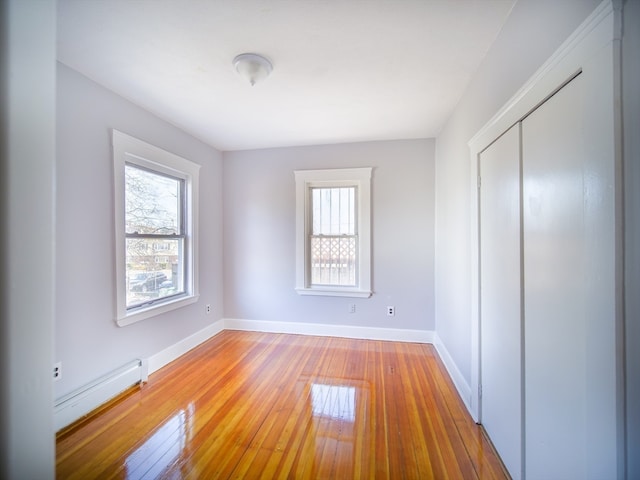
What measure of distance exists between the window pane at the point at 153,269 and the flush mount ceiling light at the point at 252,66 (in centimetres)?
179

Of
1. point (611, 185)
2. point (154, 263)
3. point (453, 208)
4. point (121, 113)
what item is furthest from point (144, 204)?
point (611, 185)

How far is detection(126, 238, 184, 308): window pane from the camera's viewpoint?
243cm

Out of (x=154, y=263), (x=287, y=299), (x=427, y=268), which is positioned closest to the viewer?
(x=154, y=263)

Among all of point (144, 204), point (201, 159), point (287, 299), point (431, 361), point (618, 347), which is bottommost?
point (431, 361)

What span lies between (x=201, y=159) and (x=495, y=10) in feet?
10.3

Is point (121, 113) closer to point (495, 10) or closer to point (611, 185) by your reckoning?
point (495, 10)

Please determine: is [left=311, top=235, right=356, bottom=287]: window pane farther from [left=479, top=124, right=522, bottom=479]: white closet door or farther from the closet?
the closet

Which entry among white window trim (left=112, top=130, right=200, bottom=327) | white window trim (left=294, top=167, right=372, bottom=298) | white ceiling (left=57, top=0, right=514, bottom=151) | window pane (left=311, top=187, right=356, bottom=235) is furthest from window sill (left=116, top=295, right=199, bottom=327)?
white ceiling (left=57, top=0, right=514, bottom=151)

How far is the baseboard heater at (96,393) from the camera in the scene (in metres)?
1.80

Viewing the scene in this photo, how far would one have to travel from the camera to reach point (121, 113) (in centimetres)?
228

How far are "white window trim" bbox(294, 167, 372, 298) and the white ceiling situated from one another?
2.73 ft

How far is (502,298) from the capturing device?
1.56 meters

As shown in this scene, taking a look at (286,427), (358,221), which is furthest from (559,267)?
(358,221)

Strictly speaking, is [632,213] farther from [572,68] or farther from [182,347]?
[182,347]
